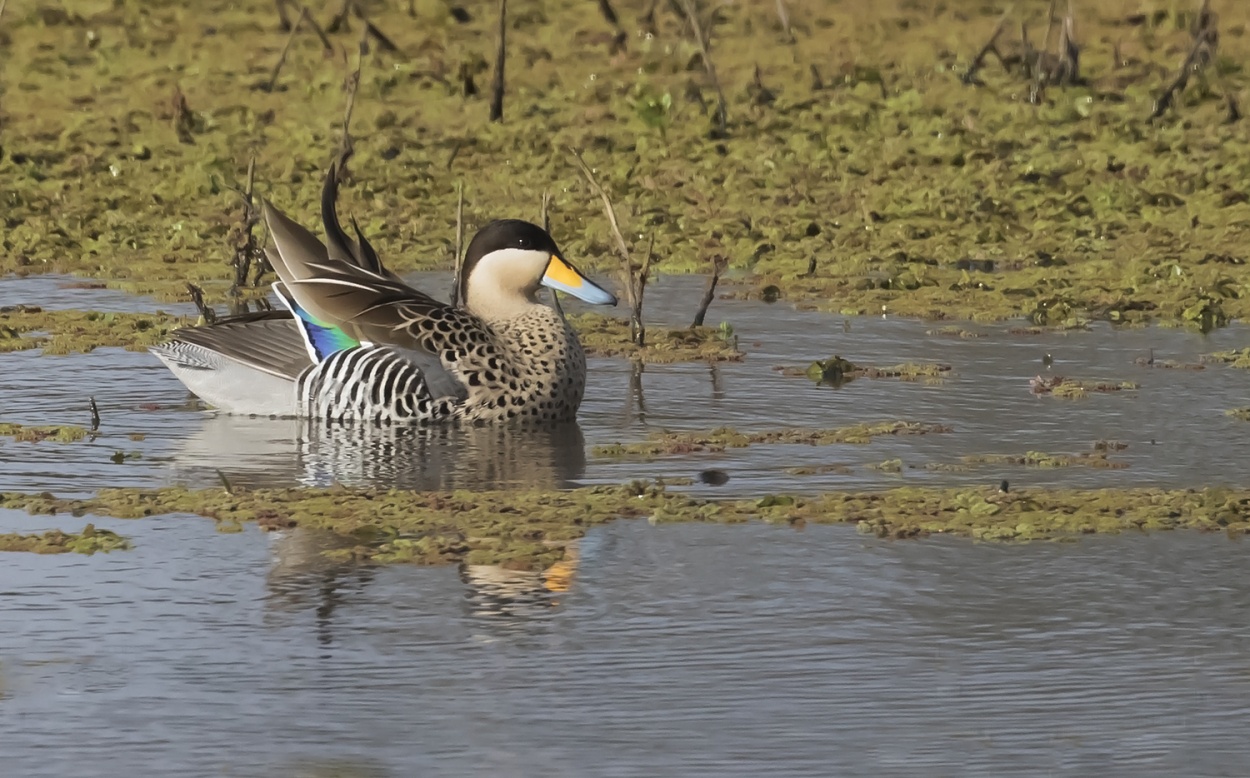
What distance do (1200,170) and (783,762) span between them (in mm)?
10411

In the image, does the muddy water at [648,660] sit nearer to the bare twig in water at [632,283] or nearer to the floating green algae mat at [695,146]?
the bare twig in water at [632,283]

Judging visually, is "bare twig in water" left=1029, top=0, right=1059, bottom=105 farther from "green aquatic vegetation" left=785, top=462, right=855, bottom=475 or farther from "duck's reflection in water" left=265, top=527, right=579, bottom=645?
"duck's reflection in water" left=265, top=527, right=579, bottom=645

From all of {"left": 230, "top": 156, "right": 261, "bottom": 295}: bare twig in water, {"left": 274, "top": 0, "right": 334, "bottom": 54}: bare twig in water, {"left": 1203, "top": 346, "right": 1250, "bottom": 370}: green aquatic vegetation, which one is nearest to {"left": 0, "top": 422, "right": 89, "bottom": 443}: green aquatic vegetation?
{"left": 230, "top": 156, "right": 261, "bottom": 295}: bare twig in water

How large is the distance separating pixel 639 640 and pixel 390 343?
374 centimetres

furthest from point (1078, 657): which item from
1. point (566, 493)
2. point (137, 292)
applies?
point (137, 292)

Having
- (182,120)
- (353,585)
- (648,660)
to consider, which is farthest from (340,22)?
(648,660)

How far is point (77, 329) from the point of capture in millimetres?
11672

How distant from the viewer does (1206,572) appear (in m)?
7.11

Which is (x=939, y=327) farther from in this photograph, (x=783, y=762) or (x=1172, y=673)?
(x=783, y=762)

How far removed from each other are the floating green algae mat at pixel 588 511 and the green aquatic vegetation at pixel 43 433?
1.09 m

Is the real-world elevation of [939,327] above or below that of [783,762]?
above

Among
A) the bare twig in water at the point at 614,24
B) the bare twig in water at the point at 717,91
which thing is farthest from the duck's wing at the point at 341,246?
the bare twig in water at the point at 614,24

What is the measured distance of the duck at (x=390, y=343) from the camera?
32.3ft

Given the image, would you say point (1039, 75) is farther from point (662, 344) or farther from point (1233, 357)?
point (1233, 357)
